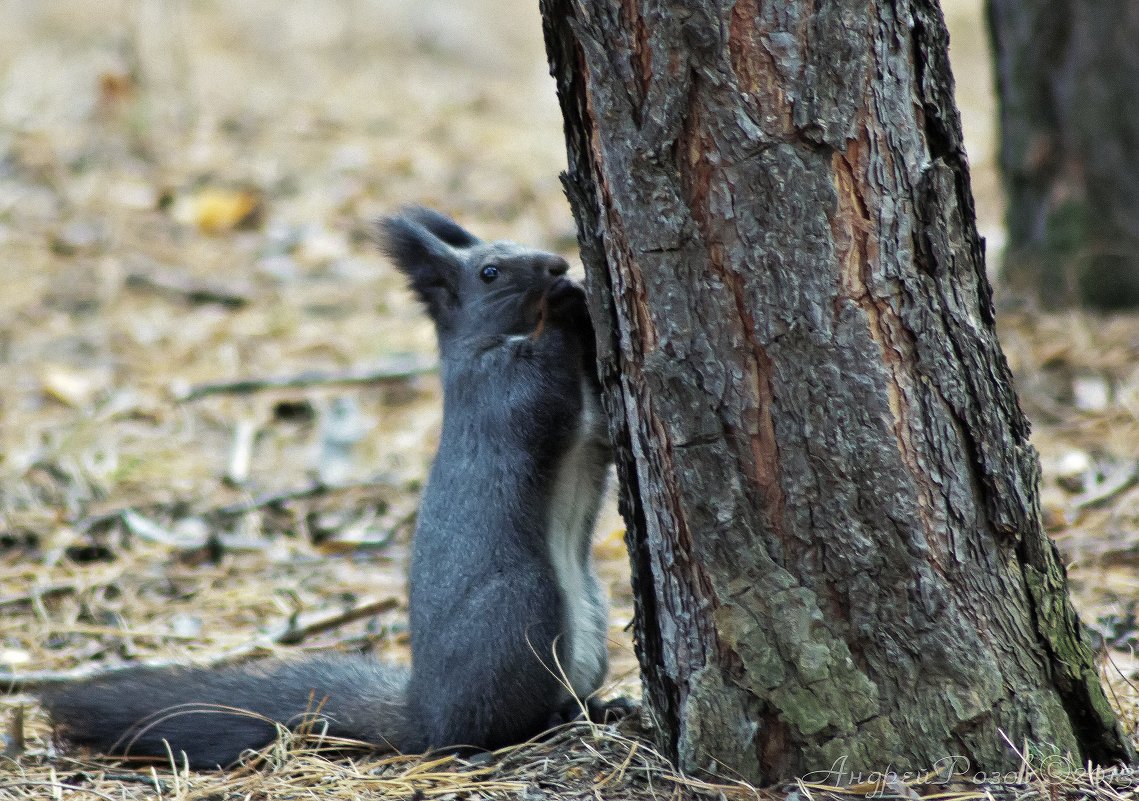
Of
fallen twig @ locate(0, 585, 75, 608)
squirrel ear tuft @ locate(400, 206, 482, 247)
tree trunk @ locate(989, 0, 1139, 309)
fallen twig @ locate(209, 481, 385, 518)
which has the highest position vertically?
tree trunk @ locate(989, 0, 1139, 309)

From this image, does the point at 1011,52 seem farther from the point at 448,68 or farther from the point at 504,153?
the point at 448,68

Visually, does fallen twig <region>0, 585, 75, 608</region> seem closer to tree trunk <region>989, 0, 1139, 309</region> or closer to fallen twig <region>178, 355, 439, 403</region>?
fallen twig <region>178, 355, 439, 403</region>

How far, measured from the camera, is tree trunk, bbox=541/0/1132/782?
1.93 m

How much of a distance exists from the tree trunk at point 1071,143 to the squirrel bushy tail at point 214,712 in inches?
150

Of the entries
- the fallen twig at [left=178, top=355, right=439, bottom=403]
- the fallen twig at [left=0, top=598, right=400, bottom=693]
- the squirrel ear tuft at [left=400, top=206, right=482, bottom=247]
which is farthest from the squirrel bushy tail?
the fallen twig at [left=178, top=355, right=439, bottom=403]

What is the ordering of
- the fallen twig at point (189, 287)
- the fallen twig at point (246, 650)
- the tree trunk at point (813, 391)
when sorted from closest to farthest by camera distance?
the tree trunk at point (813, 391), the fallen twig at point (246, 650), the fallen twig at point (189, 287)

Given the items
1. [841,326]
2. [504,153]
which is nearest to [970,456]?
[841,326]

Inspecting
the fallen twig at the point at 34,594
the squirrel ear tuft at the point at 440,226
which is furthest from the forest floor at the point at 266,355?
the squirrel ear tuft at the point at 440,226

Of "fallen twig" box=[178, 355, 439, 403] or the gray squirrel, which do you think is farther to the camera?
"fallen twig" box=[178, 355, 439, 403]

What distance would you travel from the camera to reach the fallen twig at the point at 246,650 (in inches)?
124

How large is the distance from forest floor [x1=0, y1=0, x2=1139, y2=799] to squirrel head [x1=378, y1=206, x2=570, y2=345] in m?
0.96

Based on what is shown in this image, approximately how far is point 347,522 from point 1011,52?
3473 mm

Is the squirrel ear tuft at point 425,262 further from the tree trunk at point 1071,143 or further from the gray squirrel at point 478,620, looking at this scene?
the tree trunk at point 1071,143

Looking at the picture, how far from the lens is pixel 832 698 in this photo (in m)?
2.11
